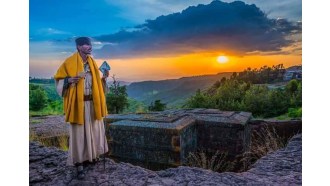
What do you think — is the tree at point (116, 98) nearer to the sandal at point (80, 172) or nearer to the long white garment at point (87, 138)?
the long white garment at point (87, 138)

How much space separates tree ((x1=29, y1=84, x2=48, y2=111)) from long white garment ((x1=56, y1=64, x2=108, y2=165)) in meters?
0.90

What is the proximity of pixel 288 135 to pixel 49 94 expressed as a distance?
3.29 meters

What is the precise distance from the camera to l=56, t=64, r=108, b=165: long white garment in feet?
9.89

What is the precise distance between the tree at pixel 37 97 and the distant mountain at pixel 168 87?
1052 millimetres

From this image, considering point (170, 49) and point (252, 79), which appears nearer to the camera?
point (170, 49)

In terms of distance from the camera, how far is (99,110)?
3.07m

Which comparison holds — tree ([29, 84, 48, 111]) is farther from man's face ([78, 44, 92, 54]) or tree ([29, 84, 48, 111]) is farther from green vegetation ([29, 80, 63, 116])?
man's face ([78, 44, 92, 54])

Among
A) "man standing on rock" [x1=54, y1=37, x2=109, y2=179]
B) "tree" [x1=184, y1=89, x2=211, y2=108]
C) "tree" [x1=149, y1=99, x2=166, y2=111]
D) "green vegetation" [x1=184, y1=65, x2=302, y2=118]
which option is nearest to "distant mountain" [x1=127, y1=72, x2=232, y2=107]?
"tree" [x1=149, y1=99, x2=166, y2=111]

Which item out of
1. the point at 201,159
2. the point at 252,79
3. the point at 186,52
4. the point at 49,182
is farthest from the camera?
the point at 252,79

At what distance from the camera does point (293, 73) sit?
3531 millimetres

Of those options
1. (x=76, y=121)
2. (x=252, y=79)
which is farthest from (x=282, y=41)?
(x=76, y=121)

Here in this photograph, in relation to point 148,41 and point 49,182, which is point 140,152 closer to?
point 49,182

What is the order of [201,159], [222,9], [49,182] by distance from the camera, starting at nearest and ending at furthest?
[49,182], [222,9], [201,159]

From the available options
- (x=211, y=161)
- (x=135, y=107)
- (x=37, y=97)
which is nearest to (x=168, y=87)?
(x=135, y=107)
